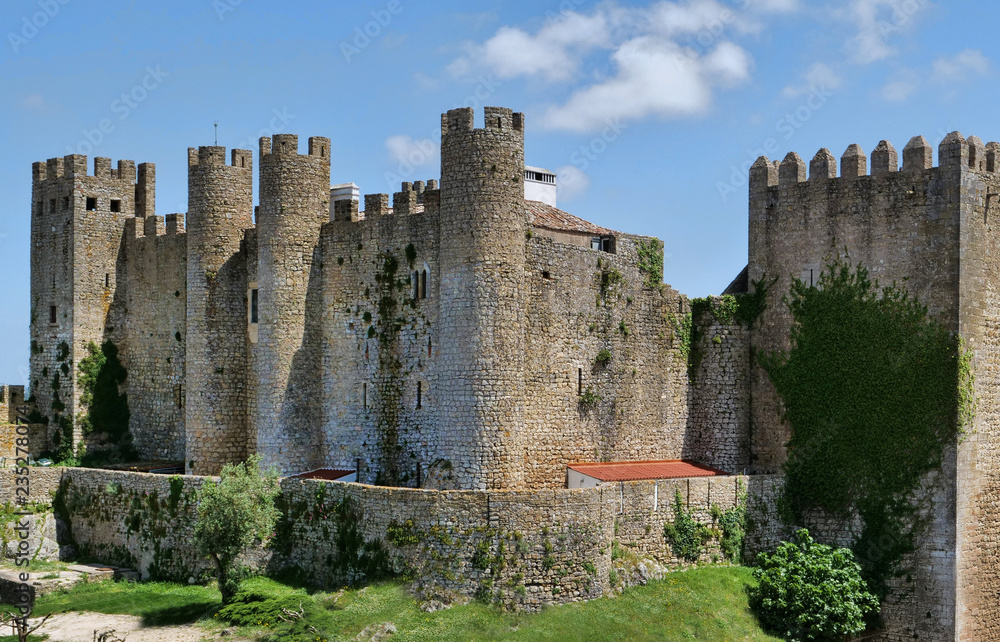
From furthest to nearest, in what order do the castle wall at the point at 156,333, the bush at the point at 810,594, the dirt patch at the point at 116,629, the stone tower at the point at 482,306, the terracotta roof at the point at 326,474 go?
the castle wall at the point at 156,333 → the terracotta roof at the point at 326,474 → the stone tower at the point at 482,306 → the bush at the point at 810,594 → the dirt patch at the point at 116,629

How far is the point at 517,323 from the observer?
31516 millimetres

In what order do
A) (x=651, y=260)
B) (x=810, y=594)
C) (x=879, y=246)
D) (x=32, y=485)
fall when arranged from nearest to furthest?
(x=810, y=594) → (x=879, y=246) → (x=651, y=260) → (x=32, y=485)

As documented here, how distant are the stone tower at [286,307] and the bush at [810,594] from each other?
13.8 m

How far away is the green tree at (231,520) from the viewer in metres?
30.1

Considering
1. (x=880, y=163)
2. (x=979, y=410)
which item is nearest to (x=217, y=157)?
(x=880, y=163)

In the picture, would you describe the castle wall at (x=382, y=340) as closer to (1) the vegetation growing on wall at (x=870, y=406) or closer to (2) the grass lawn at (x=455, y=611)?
(2) the grass lawn at (x=455, y=611)

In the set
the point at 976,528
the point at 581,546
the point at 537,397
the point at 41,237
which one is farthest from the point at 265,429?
the point at 976,528

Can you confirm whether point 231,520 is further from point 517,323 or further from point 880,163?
point 880,163

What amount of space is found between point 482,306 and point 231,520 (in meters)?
8.76

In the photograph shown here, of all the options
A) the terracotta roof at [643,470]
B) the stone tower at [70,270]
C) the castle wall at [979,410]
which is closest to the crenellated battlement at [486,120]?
the terracotta roof at [643,470]

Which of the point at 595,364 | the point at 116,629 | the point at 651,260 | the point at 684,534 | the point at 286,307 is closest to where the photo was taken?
the point at 116,629

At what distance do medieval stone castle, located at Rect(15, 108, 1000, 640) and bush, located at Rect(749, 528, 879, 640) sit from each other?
2610 millimetres

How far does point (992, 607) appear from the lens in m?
33.2

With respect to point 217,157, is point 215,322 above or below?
below
